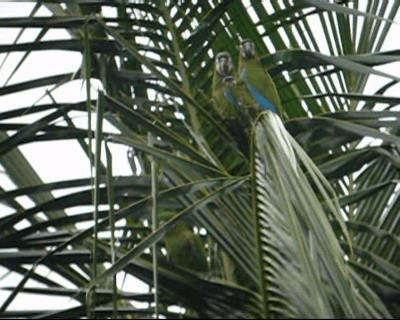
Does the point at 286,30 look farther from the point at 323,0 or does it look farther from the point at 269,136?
the point at 269,136

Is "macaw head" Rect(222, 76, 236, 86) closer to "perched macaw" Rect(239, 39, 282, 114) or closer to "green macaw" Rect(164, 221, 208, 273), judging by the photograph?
"perched macaw" Rect(239, 39, 282, 114)

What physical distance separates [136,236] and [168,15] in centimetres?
32

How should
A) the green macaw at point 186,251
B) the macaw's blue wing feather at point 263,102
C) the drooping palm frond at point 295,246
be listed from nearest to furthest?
the drooping palm frond at point 295,246 < the green macaw at point 186,251 < the macaw's blue wing feather at point 263,102

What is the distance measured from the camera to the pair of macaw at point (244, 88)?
147cm

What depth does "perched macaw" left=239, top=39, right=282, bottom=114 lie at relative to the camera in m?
1.47

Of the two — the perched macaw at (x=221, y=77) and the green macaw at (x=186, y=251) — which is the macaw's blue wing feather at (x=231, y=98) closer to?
the perched macaw at (x=221, y=77)

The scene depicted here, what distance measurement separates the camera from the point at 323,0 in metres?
1.36

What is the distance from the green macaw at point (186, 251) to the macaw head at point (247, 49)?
284 millimetres

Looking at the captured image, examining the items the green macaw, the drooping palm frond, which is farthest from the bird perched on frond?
the drooping palm frond

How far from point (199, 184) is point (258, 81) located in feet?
1.16

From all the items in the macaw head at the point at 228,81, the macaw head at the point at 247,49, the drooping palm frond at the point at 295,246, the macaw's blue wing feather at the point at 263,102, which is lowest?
the drooping palm frond at the point at 295,246

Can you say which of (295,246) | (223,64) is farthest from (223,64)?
(295,246)

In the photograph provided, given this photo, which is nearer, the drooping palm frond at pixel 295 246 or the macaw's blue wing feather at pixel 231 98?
the drooping palm frond at pixel 295 246

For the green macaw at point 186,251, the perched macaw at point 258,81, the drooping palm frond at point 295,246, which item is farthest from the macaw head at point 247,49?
the drooping palm frond at point 295,246
